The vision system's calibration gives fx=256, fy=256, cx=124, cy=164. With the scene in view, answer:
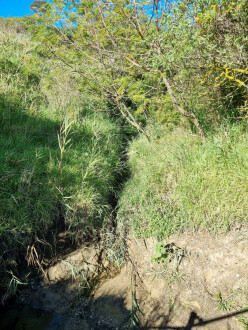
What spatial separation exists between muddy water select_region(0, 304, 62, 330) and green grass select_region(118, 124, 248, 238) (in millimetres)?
1468

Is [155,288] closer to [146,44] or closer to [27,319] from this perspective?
A: [27,319]

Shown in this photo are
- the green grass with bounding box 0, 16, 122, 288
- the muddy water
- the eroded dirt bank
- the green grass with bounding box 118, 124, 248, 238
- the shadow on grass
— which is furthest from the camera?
the green grass with bounding box 0, 16, 122, 288

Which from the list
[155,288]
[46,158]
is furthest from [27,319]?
[46,158]

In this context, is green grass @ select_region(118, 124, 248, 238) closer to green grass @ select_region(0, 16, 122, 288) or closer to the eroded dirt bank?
the eroded dirt bank

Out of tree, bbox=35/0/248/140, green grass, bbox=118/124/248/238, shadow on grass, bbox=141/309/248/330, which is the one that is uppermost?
tree, bbox=35/0/248/140

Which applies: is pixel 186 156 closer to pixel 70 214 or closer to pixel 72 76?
pixel 70 214

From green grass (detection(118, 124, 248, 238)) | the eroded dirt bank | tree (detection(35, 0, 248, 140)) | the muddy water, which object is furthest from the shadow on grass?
tree (detection(35, 0, 248, 140))

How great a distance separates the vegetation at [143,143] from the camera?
127 inches

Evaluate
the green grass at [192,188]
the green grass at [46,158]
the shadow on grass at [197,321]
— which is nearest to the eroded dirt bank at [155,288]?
the shadow on grass at [197,321]

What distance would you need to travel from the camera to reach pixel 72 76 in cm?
618

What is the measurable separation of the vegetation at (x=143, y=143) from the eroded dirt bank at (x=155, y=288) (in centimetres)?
28

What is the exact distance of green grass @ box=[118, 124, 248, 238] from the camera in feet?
10.5

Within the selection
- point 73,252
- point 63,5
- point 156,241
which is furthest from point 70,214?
point 63,5

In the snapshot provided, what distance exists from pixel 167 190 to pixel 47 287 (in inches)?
81.6
